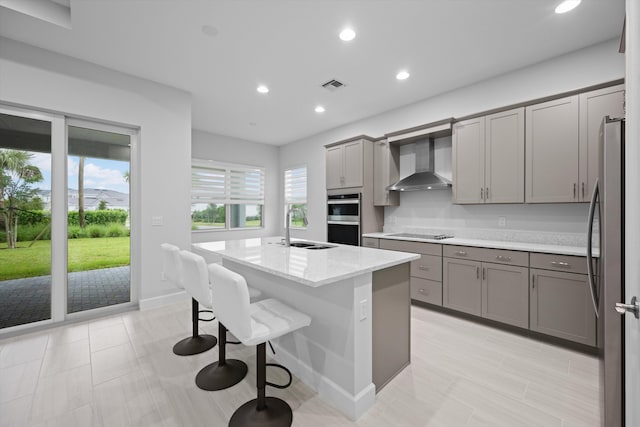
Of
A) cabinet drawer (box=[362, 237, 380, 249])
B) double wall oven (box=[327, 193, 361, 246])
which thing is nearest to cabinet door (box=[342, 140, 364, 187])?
double wall oven (box=[327, 193, 361, 246])

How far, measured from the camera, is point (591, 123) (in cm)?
252

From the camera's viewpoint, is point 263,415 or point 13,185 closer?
point 263,415

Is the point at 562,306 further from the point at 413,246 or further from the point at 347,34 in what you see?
the point at 347,34

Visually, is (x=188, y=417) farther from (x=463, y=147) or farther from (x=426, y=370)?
(x=463, y=147)

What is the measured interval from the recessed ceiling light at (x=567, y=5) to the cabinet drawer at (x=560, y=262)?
2.11 metres

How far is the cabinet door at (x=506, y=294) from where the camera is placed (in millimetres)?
2645

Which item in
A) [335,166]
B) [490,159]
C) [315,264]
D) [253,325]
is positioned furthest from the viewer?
[335,166]

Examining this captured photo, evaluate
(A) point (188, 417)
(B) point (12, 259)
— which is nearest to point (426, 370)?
(A) point (188, 417)

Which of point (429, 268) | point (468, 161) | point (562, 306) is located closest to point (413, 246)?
point (429, 268)

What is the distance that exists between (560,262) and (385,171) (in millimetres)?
2481

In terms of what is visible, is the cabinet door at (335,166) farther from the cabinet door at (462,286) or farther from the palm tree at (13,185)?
the palm tree at (13,185)

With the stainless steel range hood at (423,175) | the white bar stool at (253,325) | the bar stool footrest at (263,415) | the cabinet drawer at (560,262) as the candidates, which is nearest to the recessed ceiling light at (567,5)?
the stainless steel range hood at (423,175)

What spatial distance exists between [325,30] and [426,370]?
309 cm

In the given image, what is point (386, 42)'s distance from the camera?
2.62m
